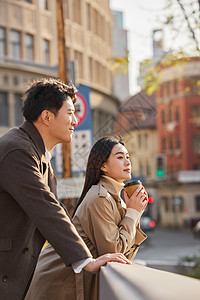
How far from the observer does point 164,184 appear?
7206cm

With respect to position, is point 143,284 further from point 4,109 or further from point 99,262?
point 4,109

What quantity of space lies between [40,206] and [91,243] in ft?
2.03

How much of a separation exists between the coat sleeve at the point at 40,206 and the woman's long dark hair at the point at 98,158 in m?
0.91

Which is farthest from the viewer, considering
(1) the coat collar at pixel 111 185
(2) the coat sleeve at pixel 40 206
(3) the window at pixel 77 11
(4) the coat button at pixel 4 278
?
(3) the window at pixel 77 11

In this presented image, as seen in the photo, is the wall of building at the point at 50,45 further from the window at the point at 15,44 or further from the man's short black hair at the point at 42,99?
the man's short black hair at the point at 42,99

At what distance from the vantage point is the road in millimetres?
34938

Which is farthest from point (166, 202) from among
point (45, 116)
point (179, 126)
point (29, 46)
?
point (45, 116)

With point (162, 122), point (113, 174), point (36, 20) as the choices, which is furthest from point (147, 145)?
point (113, 174)

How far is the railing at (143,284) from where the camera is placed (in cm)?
188

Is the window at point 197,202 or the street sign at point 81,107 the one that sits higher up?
the street sign at point 81,107

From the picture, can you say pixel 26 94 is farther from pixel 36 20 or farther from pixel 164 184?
pixel 164 184

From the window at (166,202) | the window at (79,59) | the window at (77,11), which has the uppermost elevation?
the window at (77,11)

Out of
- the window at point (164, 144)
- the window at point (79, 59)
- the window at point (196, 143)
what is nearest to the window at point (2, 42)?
the window at point (79, 59)

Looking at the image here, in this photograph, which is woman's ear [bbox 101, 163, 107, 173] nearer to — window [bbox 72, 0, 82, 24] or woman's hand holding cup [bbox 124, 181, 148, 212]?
woman's hand holding cup [bbox 124, 181, 148, 212]
